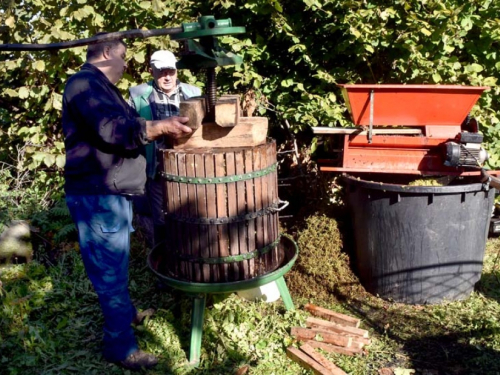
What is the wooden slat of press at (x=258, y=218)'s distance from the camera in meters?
3.14

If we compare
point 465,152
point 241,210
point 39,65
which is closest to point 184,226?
point 241,210

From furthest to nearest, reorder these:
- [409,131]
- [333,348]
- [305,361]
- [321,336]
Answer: [409,131]
[321,336]
[333,348]
[305,361]

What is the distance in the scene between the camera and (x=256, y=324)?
381 centimetres

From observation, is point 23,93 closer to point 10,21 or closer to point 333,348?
point 10,21

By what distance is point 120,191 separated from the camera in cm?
312

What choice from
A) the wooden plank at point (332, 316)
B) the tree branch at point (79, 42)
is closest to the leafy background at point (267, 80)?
the wooden plank at point (332, 316)

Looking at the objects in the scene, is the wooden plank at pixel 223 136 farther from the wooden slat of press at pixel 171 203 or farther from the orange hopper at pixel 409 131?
the orange hopper at pixel 409 131

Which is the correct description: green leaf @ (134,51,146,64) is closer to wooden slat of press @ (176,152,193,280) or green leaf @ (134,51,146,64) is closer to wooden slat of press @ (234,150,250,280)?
wooden slat of press @ (176,152,193,280)

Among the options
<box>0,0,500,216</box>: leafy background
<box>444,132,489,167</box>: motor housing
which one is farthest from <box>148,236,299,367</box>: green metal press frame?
<box>0,0,500,216</box>: leafy background

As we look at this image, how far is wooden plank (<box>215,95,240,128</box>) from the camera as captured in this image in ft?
10.1

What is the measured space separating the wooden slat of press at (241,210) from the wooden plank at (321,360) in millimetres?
713

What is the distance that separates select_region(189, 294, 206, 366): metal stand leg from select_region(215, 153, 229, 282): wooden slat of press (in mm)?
292

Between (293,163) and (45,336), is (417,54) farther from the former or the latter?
(45,336)

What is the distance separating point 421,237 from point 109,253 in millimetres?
2469
